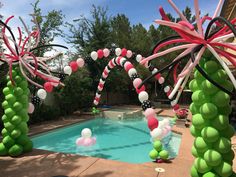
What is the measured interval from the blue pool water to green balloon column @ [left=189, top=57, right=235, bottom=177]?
4.16 metres

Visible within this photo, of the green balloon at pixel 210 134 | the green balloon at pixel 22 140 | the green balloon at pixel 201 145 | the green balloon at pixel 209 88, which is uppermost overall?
the green balloon at pixel 209 88

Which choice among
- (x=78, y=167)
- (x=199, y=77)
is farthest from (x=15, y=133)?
(x=199, y=77)

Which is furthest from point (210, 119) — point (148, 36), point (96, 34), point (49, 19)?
point (148, 36)

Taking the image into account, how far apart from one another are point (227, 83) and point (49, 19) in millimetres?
16266

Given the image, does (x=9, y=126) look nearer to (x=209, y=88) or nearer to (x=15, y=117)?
(x=15, y=117)

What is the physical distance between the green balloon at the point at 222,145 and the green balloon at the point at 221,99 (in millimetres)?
543

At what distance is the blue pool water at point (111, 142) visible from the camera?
8.15 metres

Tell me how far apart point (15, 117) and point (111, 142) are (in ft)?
15.5

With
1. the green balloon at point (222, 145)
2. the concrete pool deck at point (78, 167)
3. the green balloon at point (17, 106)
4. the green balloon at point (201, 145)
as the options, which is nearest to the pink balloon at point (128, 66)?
the concrete pool deck at point (78, 167)

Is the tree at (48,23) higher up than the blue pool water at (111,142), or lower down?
higher up

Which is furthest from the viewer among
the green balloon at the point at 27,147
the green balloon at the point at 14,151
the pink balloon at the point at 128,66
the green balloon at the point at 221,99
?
the pink balloon at the point at 128,66

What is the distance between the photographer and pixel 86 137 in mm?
7992

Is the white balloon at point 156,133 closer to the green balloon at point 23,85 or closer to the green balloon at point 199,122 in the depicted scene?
the green balloon at point 199,122

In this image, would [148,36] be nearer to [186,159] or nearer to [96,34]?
[96,34]
